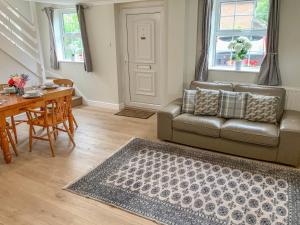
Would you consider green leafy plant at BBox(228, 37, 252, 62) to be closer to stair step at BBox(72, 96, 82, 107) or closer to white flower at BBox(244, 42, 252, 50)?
white flower at BBox(244, 42, 252, 50)

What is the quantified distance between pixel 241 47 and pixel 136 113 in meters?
A: 2.30

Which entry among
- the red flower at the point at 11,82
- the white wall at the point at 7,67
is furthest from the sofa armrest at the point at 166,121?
the white wall at the point at 7,67

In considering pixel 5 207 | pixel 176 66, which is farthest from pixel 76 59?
pixel 5 207

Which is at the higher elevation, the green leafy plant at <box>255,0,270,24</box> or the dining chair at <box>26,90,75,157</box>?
the green leafy plant at <box>255,0,270,24</box>

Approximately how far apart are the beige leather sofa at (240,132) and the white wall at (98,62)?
1.93 meters

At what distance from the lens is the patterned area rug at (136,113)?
481cm

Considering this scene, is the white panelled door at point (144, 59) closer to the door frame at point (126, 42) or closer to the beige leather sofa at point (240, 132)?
the door frame at point (126, 42)

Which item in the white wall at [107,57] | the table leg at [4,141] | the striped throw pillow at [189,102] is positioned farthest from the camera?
the white wall at [107,57]

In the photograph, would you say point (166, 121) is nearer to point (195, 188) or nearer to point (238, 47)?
point (195, 188)

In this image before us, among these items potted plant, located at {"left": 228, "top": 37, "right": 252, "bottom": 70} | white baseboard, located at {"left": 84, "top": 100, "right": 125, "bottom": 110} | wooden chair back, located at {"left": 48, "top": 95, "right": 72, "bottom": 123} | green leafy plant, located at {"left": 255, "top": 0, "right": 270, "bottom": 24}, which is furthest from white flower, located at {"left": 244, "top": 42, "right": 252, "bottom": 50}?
wooden chair back, located at {"left": 48, "top": 95, "right": 72, "bottom": 123}

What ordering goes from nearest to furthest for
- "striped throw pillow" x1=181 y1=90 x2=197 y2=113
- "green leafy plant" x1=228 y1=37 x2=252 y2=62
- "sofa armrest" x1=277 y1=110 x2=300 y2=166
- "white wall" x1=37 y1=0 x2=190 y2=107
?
"sofa armrest" x1=277 y1=110 x2=300 y2=166 → "striped throw pillow" x1=181 y1=90 x2=197 y2=113 → "green leafy plant" x1=228 y1=37 x2=252 y2=62 → "white wall" x1=37 y1=0 x2=190 y2=107

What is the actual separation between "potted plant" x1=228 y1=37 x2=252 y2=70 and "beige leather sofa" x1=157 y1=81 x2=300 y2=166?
0.59 metres

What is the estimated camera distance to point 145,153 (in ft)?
10.9

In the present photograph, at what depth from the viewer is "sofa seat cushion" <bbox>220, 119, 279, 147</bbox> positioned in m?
2.90
